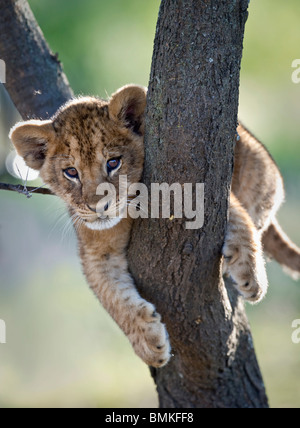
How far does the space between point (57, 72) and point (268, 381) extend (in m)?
5.41

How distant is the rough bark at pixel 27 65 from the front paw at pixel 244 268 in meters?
1.90

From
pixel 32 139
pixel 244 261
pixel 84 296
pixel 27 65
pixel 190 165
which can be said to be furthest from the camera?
pixel 84 296

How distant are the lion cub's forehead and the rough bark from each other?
88 cm

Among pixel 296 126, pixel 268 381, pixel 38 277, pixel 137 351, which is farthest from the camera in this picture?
pixel 296 126

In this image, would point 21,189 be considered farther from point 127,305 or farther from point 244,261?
point 244,261

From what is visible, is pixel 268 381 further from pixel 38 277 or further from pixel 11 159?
pixel 11 159

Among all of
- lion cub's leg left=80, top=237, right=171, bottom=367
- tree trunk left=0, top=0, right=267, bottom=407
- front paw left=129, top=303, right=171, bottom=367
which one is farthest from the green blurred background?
front paw left=129, top=303, right=171, bottom=367

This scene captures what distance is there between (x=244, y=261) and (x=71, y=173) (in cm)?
111

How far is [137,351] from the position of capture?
11.9 ft

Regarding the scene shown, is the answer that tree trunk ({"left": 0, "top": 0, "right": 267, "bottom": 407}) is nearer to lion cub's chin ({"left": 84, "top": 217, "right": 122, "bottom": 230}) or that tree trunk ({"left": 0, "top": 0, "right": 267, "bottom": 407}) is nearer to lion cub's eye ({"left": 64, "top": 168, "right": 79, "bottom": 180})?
lion cub's chin ({"left": 84, "top": 217, "right": 122, "bottom": 230})

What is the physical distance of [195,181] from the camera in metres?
3.17

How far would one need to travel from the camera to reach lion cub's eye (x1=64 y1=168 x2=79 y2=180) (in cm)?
362

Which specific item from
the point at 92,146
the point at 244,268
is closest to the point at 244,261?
the point at 244,268
